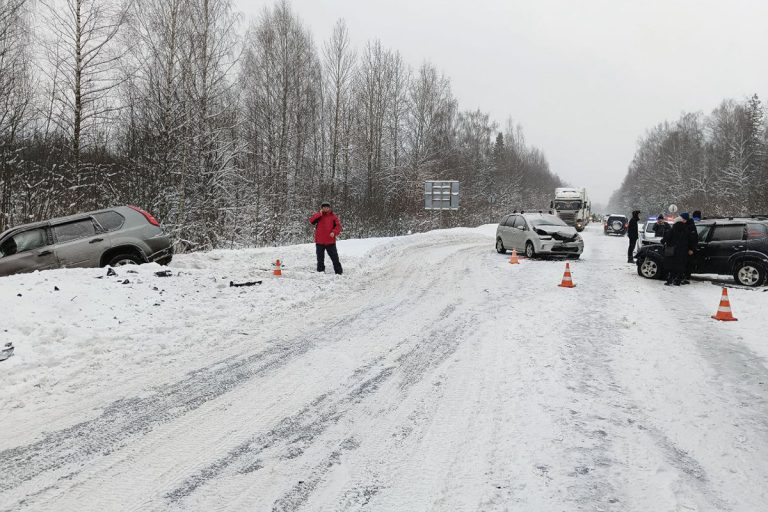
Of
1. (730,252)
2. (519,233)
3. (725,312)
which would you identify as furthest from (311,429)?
(519,233)

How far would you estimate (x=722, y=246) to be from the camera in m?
11.4

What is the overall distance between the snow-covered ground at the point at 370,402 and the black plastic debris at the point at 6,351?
0.07 metres

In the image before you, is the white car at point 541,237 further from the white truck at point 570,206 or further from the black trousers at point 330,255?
the white truck at point 570,206

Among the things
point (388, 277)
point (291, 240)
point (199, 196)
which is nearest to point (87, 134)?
point (199, 196)

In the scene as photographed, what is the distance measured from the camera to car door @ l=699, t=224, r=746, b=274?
11172 millimetres

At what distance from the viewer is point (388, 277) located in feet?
41.4

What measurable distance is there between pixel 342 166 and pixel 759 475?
129ft

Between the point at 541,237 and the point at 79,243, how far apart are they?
1348cm

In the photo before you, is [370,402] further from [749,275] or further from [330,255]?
[749,275]

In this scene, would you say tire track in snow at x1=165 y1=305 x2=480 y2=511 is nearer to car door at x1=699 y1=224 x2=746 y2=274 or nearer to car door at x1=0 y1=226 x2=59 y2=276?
car door at x1=0 y1=226 x2=59 y2=276

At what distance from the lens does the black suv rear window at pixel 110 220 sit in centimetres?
1041

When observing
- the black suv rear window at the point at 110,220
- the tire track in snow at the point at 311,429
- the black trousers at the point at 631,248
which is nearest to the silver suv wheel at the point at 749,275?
the black trousers at the point at 631,248

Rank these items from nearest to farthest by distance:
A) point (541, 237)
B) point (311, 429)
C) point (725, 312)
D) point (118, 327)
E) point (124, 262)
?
point (311, 429) < point (118, 327) < point (725, 312) < point (124, 262) < point (541, 237)

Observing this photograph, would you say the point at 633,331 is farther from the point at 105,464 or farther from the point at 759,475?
the point at 105,464
